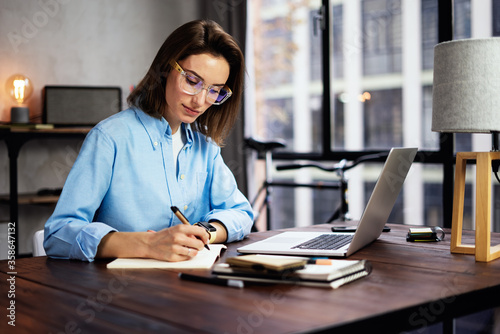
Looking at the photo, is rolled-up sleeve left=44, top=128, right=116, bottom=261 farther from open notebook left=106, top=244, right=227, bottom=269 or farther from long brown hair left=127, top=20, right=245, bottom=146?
long brown hair left=127, top=20, right=245, bottom=146

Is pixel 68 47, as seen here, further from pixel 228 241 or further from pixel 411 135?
pixel 228 241

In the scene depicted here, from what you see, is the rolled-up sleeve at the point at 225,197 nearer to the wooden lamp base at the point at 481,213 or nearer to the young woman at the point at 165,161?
the young woman at the point at 165,161

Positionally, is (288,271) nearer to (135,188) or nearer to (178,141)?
(135,188)

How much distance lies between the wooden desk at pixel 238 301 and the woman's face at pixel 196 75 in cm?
58

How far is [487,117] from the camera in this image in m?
1.36

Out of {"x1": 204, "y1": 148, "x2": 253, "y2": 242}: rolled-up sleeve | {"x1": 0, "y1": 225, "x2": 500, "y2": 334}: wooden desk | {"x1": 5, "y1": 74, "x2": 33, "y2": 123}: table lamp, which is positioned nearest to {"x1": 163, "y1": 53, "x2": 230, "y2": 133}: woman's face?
{"x1": 204, "y1": 148, "x2": 253, "y2": 242}: rolled-up sleeve

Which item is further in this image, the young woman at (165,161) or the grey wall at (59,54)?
the grey wall at (59,54)

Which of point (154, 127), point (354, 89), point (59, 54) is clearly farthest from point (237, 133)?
point (154, 127)

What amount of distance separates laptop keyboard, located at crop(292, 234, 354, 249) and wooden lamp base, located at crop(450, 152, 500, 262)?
0.91 ft

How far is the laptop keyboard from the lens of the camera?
1420 mm

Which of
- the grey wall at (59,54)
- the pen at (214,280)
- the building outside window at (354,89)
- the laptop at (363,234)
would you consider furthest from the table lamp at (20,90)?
the pen at (214,280)

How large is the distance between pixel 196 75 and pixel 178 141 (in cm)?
25

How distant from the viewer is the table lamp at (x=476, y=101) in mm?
1351

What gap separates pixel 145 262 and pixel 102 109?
2913mm
